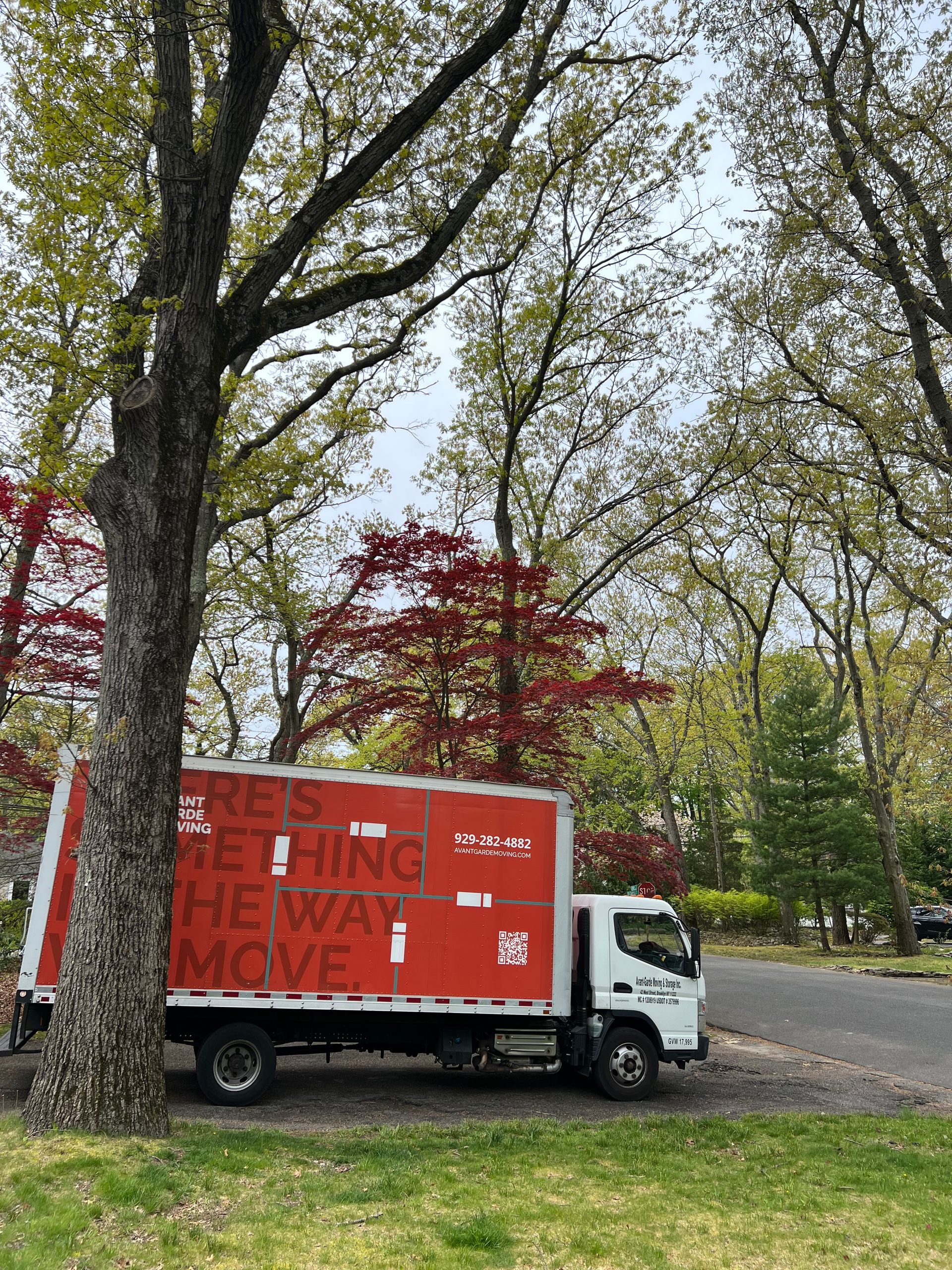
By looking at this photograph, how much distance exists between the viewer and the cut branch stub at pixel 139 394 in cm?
668

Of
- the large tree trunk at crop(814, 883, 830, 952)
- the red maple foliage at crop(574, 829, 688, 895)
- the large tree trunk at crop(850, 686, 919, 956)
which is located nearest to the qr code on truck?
the red maple foliage at crop(574, 829, 688, 895)

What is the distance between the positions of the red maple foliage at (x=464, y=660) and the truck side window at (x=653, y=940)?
2.89 meters

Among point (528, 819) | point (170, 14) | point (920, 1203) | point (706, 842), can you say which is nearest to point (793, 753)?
point (706, 842)

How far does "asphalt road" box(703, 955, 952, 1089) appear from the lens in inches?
436

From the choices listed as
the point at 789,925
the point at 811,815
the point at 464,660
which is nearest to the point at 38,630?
the point at 464,660

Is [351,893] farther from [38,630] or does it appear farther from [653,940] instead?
[38,630]

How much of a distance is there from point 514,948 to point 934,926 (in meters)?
29.4

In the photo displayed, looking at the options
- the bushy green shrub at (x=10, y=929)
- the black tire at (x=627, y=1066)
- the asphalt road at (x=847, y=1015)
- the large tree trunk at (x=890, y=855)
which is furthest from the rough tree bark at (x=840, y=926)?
the bushy green shrub at (x=10, y=929)

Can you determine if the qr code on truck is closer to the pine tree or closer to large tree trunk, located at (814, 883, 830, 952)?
the pine tree

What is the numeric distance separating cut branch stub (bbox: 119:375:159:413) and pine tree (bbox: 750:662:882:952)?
22.6 m

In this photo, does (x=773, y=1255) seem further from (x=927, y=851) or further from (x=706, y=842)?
(x=927, y=851)

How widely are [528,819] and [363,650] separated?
4.22m

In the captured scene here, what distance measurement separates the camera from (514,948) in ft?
29.3

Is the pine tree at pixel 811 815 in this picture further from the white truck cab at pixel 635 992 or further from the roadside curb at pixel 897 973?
the white truck cab at pixel 635 992
